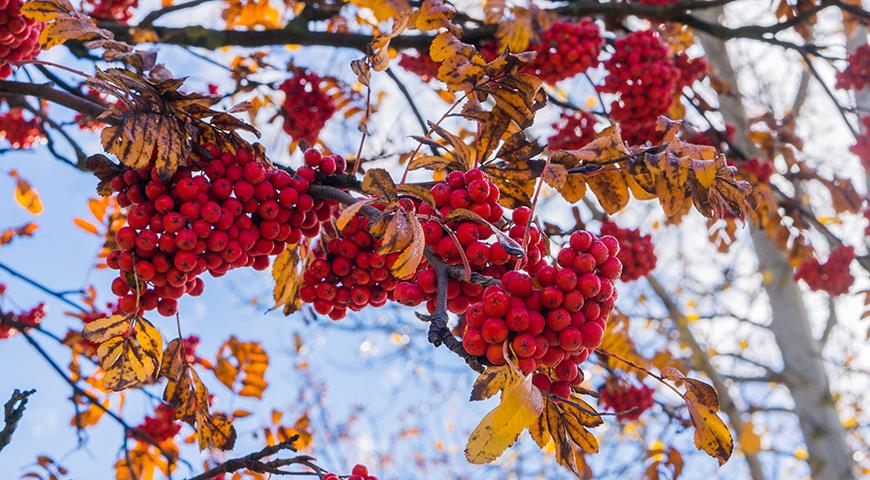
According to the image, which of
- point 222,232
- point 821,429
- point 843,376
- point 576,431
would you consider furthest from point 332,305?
point 843,376

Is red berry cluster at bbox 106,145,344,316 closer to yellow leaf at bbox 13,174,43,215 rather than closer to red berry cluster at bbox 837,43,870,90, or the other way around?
yellow leaf at bbox 13,174,43,215

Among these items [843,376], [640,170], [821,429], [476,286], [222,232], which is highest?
[843,376]

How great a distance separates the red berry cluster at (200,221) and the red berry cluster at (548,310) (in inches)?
20.3

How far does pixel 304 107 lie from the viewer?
2.92 meters

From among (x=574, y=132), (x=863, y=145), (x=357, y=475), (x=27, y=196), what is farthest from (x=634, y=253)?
(x=27, y=196)

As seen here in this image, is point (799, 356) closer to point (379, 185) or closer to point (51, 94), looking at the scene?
point (379, 185)

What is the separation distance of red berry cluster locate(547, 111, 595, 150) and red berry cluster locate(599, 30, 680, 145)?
0.59 ft

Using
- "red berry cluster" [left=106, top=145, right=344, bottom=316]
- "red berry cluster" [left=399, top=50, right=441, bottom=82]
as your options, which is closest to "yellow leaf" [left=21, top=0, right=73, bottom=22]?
"red berry cluster" [left=106, top=145, right=344, bottom=316]

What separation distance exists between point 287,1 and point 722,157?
9.10ft

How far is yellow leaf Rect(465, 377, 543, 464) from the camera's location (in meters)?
0.90

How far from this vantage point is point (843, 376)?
7.69 m

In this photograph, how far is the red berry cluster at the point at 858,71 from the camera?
341 centimetres

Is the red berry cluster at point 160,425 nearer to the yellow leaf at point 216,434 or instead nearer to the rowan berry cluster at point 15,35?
the yellow leaf at point 216,434

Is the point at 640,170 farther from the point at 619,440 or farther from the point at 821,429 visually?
the point at 619,440
